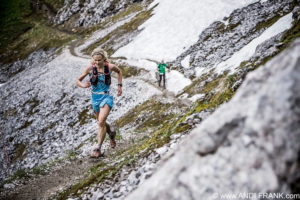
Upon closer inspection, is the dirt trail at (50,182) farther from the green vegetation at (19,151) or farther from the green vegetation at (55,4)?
the green vegetation at (55,4)

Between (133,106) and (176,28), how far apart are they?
25768mm

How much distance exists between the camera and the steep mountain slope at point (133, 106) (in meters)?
6.84

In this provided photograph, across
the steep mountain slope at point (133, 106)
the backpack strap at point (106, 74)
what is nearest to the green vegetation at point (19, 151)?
the steep mountain slope at point (133, 106)

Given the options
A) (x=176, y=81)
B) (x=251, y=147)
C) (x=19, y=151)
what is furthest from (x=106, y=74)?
(x=19, y=151)

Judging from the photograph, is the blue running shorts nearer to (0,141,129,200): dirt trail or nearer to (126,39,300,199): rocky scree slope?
(0,141,129,200): dirt trail

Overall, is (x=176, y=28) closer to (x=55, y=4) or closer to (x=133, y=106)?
(x=133, y=106)

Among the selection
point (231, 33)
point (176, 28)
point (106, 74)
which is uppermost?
point (106, 74)

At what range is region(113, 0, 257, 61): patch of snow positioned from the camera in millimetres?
40469

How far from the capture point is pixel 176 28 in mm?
44625

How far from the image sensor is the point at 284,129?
2180mm

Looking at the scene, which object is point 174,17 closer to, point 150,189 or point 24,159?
point 24,159

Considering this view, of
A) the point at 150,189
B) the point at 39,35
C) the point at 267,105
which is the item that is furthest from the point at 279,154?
the point at 39,35

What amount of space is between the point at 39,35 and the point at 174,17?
301ft

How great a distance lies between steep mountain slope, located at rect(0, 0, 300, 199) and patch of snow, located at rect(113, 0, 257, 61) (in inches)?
14.2
